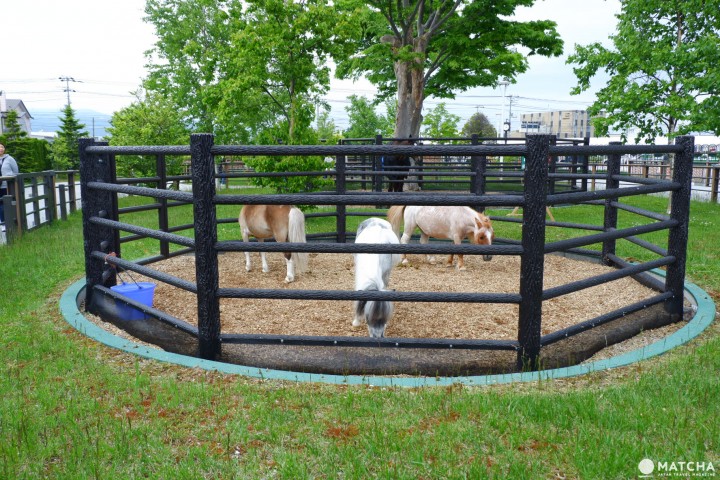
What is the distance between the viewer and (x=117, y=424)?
305 centimetres

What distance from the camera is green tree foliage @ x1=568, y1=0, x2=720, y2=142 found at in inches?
587

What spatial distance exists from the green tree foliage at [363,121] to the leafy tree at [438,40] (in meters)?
30.1

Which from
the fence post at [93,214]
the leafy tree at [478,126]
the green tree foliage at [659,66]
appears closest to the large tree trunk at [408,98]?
the green tree foliage at [659,66]

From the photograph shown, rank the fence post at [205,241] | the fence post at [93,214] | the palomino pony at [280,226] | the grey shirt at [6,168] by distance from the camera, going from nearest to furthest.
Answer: the fence post at [205,241], the fence post at [93,214], the palomino pony at [280,226], the grey shirt at [6,168]

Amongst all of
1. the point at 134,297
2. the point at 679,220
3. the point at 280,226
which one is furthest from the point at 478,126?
the point at 134,297

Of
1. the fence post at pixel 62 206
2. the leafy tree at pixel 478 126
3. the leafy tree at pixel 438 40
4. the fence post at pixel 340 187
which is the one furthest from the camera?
the leafy tree at pixel 478 126

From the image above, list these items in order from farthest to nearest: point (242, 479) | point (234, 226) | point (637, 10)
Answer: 1. point (637, 10)
2. point (234, 226)
3. point (242, 479)

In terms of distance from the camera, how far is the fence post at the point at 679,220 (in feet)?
16.8

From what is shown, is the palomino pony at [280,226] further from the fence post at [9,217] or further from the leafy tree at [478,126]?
the leafy tree at [478,126]

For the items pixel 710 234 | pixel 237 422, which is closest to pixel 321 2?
pixel 710 234

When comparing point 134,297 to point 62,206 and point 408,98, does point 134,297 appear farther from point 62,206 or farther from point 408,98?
point 408,98

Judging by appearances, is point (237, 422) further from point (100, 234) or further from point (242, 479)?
point (100, 234)

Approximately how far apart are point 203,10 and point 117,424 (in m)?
→ 37.3

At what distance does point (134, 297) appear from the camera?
213 inches
